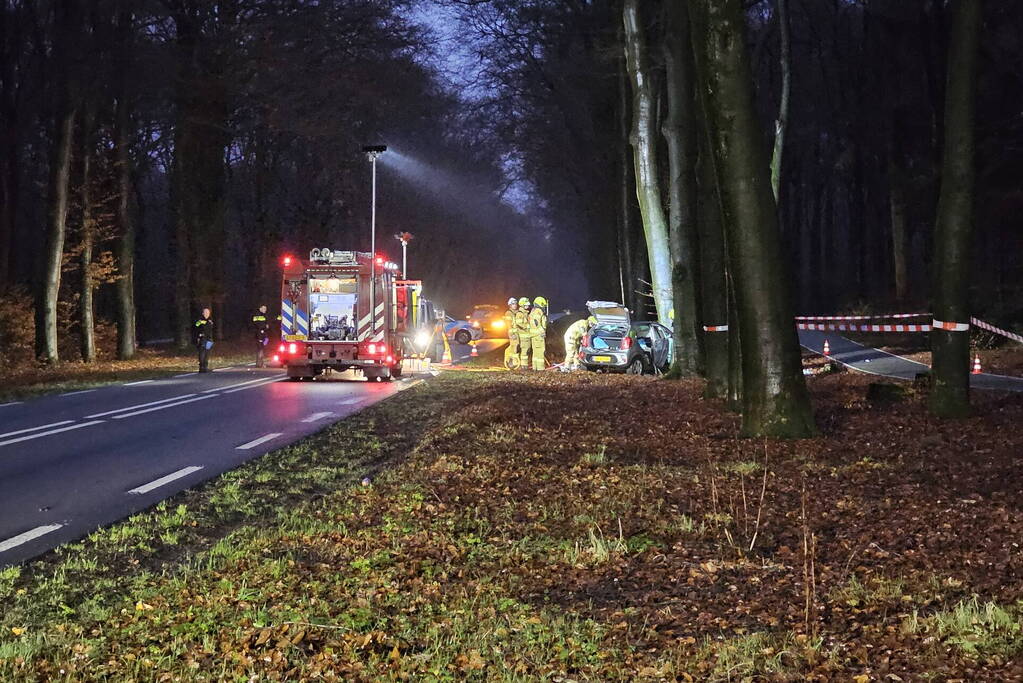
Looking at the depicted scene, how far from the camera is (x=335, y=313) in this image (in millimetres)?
22969

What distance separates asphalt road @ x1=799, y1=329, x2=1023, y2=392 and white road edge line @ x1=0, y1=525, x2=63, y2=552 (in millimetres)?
14227

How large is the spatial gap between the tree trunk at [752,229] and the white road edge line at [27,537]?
6666 mm

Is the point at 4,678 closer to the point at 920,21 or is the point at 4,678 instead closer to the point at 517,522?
the point at 517,522

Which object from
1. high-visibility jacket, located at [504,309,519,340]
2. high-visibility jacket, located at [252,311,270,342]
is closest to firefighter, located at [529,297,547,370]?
high-visibility jacket, located at [504,309,519,340]

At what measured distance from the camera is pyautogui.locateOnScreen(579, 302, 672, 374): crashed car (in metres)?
25.2

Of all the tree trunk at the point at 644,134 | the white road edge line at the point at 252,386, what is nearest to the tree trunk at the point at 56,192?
the white road edge line at the point at 252,386

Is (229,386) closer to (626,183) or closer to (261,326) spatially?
(261,326)

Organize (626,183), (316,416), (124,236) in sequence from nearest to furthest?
(316,416), (626,183), (124,236)

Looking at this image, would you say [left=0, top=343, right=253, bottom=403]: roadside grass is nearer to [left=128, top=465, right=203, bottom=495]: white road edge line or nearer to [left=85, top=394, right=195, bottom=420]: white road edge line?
[left=85, top=394, right=195, bottom=420]: white road edge line

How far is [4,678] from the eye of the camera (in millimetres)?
4359

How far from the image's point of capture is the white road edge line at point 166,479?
9.34m

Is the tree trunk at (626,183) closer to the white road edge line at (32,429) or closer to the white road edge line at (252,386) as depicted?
the white road edge line at (252,386)

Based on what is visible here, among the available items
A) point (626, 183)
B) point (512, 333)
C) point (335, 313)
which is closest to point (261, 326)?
point (335, 313)

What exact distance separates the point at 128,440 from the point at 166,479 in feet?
10.1
